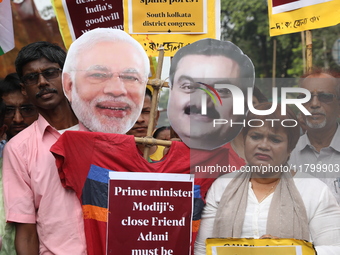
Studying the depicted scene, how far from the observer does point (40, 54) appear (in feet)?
10.7

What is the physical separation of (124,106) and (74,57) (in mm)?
404

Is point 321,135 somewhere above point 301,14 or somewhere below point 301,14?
below

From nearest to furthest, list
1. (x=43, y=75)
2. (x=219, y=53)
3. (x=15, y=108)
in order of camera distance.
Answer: (x=219, y=53)
(x=43, y=75)
(x=15, y=108)

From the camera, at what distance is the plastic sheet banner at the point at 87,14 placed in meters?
3.93

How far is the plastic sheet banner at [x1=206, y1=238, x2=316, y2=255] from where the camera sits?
2.91 m

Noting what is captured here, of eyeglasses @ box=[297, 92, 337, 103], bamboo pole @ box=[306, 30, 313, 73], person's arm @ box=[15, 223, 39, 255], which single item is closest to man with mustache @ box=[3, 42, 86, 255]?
person's arm @ box=[15, 223, 39, 255]

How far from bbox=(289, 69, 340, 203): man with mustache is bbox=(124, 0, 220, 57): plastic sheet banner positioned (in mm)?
771

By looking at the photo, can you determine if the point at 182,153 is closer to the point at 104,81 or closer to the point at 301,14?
the point at 104,81

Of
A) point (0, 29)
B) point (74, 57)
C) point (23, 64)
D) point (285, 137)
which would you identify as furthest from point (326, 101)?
point (0, 29)

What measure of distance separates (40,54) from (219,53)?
1064 millimetres

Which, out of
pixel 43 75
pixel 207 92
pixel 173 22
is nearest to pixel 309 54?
pixel 207 92

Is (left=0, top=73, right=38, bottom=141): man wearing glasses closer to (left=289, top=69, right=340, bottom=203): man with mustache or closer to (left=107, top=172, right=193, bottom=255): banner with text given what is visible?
(left=107, top=172, right=193, bottom=255): banner with text

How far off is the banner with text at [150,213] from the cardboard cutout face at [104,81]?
37 centimetres

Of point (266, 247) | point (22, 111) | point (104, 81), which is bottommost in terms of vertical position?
point (266, 247)
